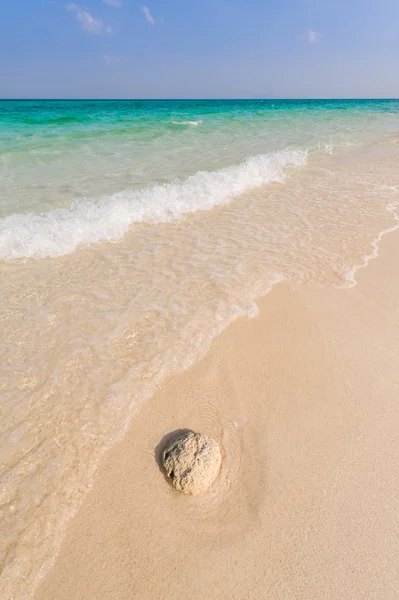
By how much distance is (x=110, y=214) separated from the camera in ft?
17.0

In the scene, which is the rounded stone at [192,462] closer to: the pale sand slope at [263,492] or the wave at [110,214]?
the pale sand slope at [263,492]

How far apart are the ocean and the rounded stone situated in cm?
40

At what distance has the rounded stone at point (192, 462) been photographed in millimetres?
1835

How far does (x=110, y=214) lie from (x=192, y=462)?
4107mm

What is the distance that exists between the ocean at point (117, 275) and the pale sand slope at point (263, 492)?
0.64 ft

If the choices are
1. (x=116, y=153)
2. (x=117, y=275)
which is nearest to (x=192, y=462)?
(x=117, y=275)

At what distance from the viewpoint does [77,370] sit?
256 cm

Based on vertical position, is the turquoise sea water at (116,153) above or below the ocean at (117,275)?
above

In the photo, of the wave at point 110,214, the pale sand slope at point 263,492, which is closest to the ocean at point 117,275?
the wave at point 110,214

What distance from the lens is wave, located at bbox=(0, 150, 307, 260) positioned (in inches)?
175

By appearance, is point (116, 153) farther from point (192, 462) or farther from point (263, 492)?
point (263, 492)

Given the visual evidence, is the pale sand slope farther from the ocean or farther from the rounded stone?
the ocean

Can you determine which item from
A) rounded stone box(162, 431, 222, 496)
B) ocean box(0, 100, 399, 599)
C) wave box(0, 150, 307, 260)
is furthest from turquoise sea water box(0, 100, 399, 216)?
rounded stone box(162, 431, 222, 496)

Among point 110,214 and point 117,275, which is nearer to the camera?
point 117,275
